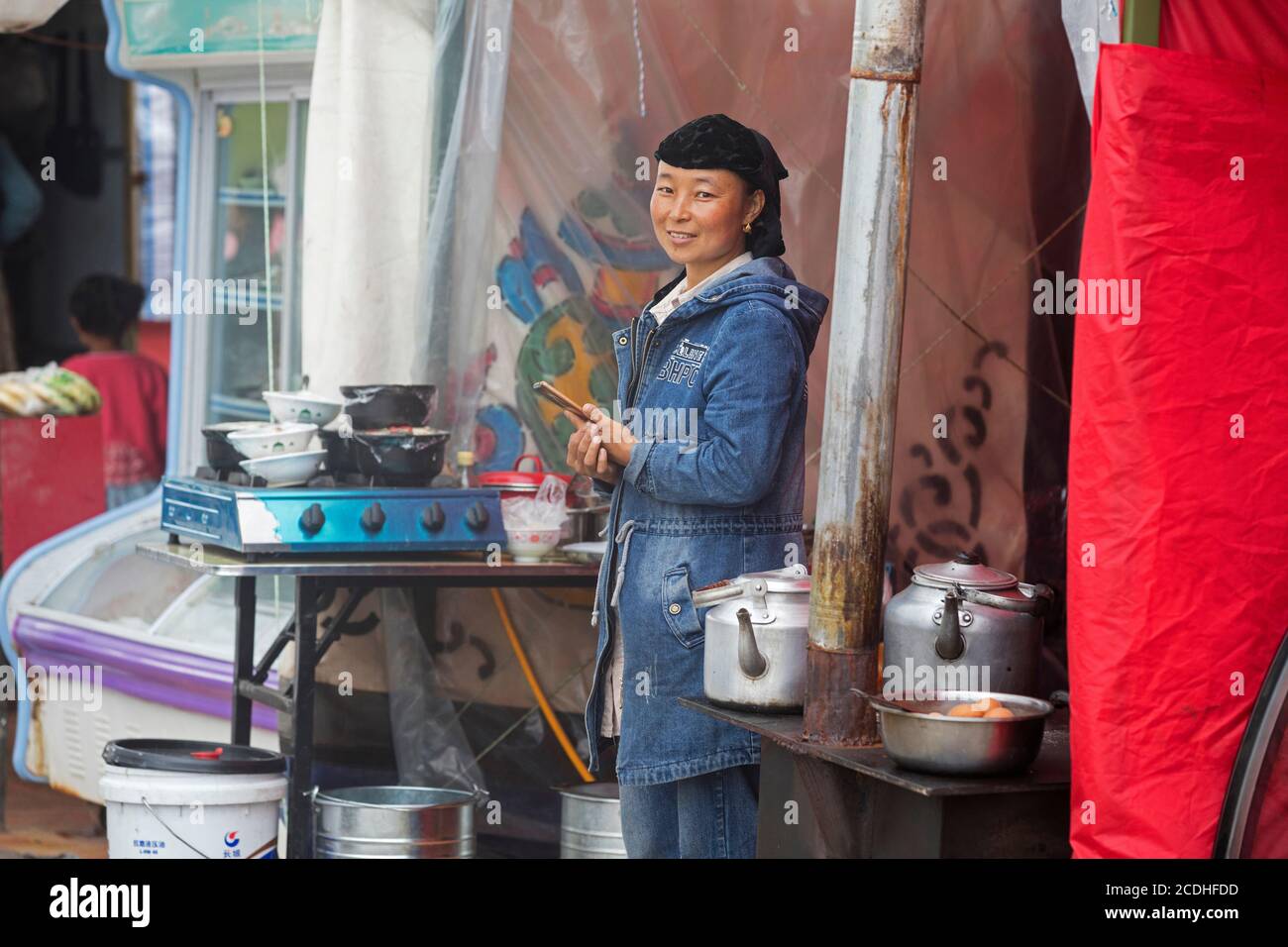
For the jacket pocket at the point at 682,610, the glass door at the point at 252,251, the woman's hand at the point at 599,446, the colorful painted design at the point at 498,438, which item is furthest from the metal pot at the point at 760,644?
the glass door at the point at 252,251

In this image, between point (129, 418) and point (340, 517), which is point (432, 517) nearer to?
point (340, 517)

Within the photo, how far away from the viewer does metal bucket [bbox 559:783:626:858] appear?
4.93m

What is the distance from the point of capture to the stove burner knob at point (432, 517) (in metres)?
4.93

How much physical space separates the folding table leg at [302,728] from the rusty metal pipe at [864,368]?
1.99 metres

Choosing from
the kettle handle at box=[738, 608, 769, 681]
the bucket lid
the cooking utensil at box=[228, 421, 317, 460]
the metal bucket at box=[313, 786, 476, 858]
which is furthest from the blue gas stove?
the kettle handle at box=[738, 608, 769, 681]

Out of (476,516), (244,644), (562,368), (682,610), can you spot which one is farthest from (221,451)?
(682,610)

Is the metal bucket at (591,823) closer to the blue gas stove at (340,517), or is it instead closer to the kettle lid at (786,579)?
the blue gas stove at (340,517)

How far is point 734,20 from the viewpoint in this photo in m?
5.16

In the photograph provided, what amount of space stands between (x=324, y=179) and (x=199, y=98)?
126 cm

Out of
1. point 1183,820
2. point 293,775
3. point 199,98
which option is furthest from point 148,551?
point 1183,820

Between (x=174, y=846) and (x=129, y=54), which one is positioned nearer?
(x=174, y=846)

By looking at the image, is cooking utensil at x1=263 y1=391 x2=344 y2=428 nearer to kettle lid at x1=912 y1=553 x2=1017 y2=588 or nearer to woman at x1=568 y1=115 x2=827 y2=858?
woman at x1=568 y1=115 x2=827 y2=858

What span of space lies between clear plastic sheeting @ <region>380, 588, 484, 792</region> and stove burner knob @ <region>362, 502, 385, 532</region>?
0.80 m
